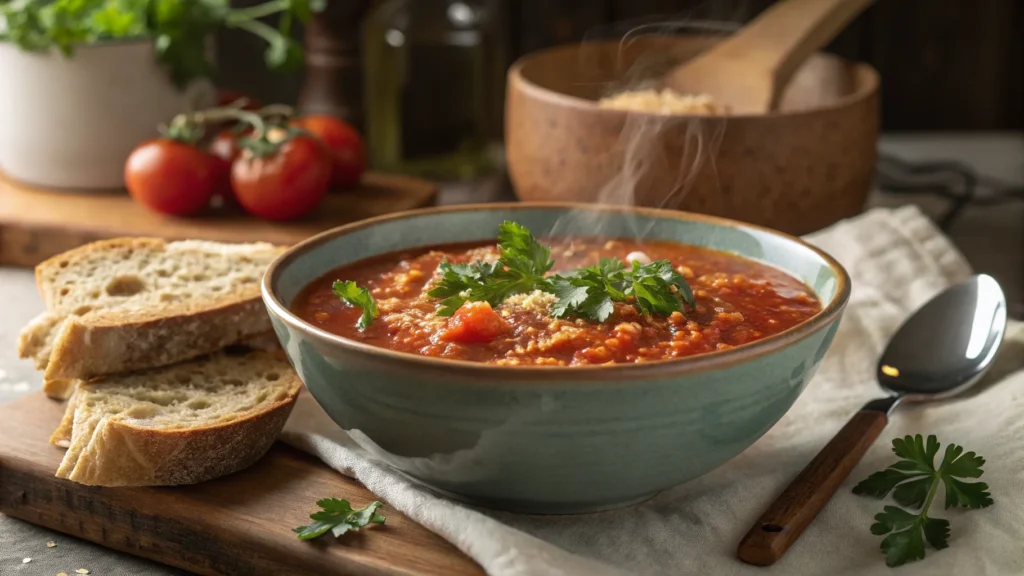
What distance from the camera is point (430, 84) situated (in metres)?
4.25

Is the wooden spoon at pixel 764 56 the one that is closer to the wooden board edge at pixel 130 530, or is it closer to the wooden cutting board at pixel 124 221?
the wooden cutting board at pixel 124 221

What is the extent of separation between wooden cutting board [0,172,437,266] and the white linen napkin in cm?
119

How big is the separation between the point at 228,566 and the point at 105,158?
7.33ft

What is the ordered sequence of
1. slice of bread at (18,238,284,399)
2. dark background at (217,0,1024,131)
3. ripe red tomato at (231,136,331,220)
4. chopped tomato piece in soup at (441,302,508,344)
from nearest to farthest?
chopped tomato piece in soup at (441,302,508,344) < slice of bread at (18,238,284,399) < ripe red tomato at (231,136,331,220) < dark background at (217,0,1024,131)

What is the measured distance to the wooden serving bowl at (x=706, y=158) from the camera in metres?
3.07

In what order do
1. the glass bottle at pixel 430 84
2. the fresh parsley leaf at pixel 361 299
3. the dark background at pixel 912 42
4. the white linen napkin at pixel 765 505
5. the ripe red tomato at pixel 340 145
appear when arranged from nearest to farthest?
the white linen napkin at pixel 765 505 < the fresh parsley leaf at pixel 361 299 < the ripe red tomato at pixel 340 145 < the glass bottle at pixel 430 84 < the dark background at pixel 912 42

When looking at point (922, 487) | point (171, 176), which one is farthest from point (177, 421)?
point (171, 176)

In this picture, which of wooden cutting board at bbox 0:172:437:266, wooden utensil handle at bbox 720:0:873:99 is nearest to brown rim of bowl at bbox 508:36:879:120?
wooden utensil handle at bbox 720:0:873:99

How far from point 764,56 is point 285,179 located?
1.48 meters

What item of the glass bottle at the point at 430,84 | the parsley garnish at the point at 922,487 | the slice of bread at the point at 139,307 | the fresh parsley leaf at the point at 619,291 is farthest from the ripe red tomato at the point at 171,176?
the parsley garnish at the point at 922,487

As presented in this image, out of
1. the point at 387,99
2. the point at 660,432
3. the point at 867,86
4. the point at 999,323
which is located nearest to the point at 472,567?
the point at 660,432

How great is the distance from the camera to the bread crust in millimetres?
1899

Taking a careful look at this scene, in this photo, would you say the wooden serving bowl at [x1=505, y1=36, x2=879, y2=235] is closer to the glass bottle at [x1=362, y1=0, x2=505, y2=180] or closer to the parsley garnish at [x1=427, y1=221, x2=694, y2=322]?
the glass bottle at [x1=362, y1=0, x2=505, y2=180]

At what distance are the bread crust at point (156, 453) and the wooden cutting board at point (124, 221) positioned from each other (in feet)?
4.47
